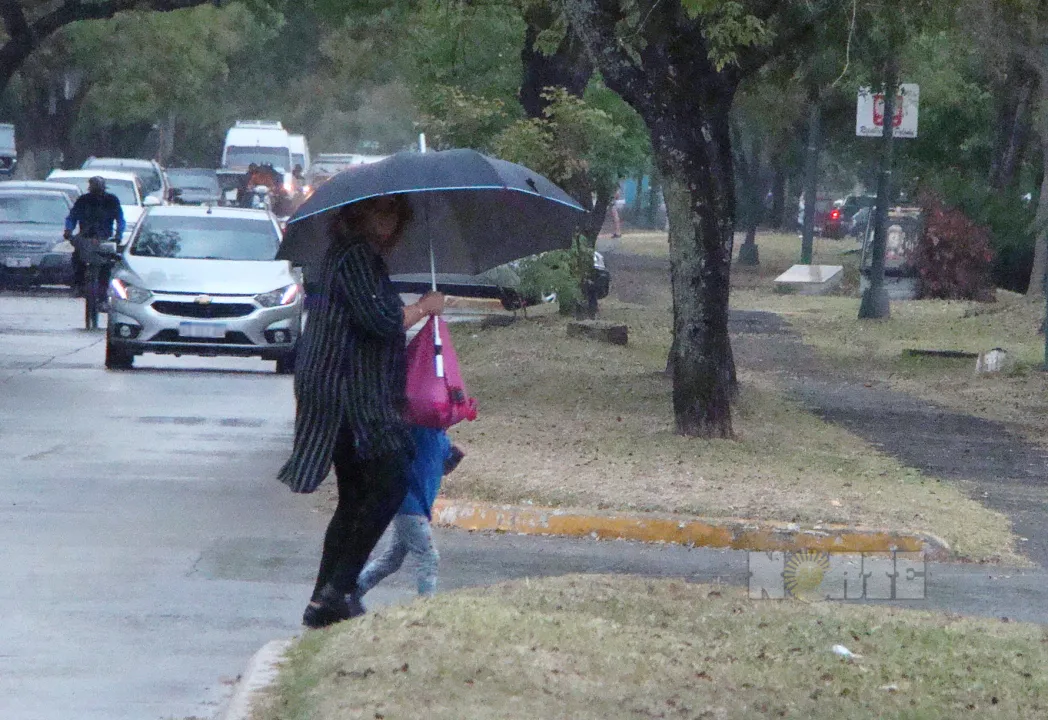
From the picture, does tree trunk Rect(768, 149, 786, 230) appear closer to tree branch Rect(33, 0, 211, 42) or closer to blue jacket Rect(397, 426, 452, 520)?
tree branch Rect(33, 0, 211, 42)

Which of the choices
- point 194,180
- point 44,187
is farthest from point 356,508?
point 194,180

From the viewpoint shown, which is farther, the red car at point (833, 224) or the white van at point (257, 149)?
the red car at point (833, 224)

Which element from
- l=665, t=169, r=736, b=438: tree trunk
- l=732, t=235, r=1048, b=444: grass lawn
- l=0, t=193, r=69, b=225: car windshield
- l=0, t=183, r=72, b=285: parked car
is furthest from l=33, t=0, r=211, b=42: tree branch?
l=665, t=169, r=736, b=438: tree trunk

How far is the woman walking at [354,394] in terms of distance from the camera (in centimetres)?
648

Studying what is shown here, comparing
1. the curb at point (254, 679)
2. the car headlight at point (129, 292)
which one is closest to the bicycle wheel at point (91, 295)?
the car headlight at point (129, 292)

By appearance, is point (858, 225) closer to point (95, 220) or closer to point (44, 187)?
point (44, 187)

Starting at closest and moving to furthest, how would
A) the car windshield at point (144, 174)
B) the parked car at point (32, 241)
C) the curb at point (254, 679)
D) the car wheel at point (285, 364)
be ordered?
the curb at point (254, 679)
the car wheel at point (285, 364)
the parked car at point (32, 241)
the car windshield at point (144, 174)

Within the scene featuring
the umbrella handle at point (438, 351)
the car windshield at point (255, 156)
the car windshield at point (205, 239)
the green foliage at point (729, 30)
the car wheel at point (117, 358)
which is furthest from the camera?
the car windshield at point (255, 156)

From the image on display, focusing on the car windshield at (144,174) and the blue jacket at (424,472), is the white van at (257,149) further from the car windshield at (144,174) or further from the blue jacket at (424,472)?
the blue jacket at (424,472)

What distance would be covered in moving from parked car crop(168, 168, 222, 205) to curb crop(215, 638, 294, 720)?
1546 inches

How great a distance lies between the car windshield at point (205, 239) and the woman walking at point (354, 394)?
460 inches

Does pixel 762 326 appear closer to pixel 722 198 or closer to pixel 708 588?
pixel 722 198

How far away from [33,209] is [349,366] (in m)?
22.6

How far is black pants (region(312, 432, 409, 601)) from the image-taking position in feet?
21.7
